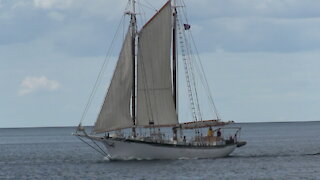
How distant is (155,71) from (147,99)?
3325 mm

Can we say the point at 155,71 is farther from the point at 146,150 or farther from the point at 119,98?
the point at 146,150

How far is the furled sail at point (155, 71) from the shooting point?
86.8 m

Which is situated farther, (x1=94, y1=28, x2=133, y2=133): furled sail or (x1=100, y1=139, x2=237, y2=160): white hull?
(x1=100, y1=139, x2=237, y2=160): white hull

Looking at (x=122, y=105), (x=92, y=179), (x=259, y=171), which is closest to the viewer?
(x=92, y=179)

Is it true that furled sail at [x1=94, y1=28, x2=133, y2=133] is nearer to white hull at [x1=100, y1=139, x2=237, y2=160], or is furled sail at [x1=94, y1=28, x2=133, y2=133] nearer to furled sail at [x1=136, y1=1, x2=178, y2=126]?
furled sail at [x1=136, y1=1, x2=178, y2=126]

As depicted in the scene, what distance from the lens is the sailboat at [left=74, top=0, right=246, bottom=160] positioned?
277ft

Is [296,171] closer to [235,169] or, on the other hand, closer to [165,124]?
[235,169]

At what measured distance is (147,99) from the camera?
3430 inches

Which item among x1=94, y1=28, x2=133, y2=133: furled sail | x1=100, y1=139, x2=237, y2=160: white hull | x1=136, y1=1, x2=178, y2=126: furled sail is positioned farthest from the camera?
x1=136, y1=1, x2=178, y2=126: furled sail

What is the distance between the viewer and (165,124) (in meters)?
88.3

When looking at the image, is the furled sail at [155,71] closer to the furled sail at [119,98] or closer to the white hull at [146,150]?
the furled sail at [119,98]

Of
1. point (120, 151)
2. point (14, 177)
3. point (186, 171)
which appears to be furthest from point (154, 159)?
point (14, 177)

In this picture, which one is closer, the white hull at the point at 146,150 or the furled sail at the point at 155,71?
the white hull at the point at 146,150

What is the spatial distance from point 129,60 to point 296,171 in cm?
2195
